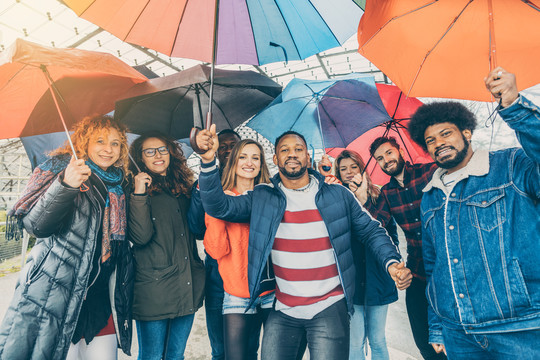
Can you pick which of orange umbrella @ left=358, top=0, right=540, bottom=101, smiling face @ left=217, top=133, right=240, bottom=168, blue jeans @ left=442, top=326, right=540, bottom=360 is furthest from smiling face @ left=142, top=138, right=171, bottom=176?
blue jeans @ left=442, top=326, right=540, bottom=360

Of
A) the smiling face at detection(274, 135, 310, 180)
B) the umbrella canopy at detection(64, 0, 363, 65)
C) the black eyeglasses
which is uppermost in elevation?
the umbrella canopy at detection(64, 0, 363, 65)

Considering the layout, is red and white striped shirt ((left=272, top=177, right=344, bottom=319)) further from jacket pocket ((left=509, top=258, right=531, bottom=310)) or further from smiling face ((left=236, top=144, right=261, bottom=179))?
jacket pocket ((left=509, top=258, right=531, bottom=310))

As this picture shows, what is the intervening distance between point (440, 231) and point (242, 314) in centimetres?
144

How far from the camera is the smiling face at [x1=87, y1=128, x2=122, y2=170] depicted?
1981 millimetres

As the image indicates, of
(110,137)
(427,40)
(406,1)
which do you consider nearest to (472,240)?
(427,40)

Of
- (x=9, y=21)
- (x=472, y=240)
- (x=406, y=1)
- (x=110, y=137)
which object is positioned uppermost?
(x=9, y=21)

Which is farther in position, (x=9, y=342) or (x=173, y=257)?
(x=173, y=257)

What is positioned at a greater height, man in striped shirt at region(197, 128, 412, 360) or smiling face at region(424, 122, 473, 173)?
smiling face at region(424, 122, 473, 173)

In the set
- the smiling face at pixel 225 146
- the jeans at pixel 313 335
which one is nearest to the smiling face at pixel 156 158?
the smiling face at pixel 225 146

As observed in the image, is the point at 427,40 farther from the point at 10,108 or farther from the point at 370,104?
the point at 10,108

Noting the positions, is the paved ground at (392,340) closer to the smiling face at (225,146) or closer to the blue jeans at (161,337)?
the blue jeans at (161,337)

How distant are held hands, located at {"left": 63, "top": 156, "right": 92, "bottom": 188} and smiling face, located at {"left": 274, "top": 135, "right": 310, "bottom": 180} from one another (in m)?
1.29

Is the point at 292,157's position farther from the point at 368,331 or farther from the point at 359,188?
the point at 368,331

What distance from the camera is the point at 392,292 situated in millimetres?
2404
